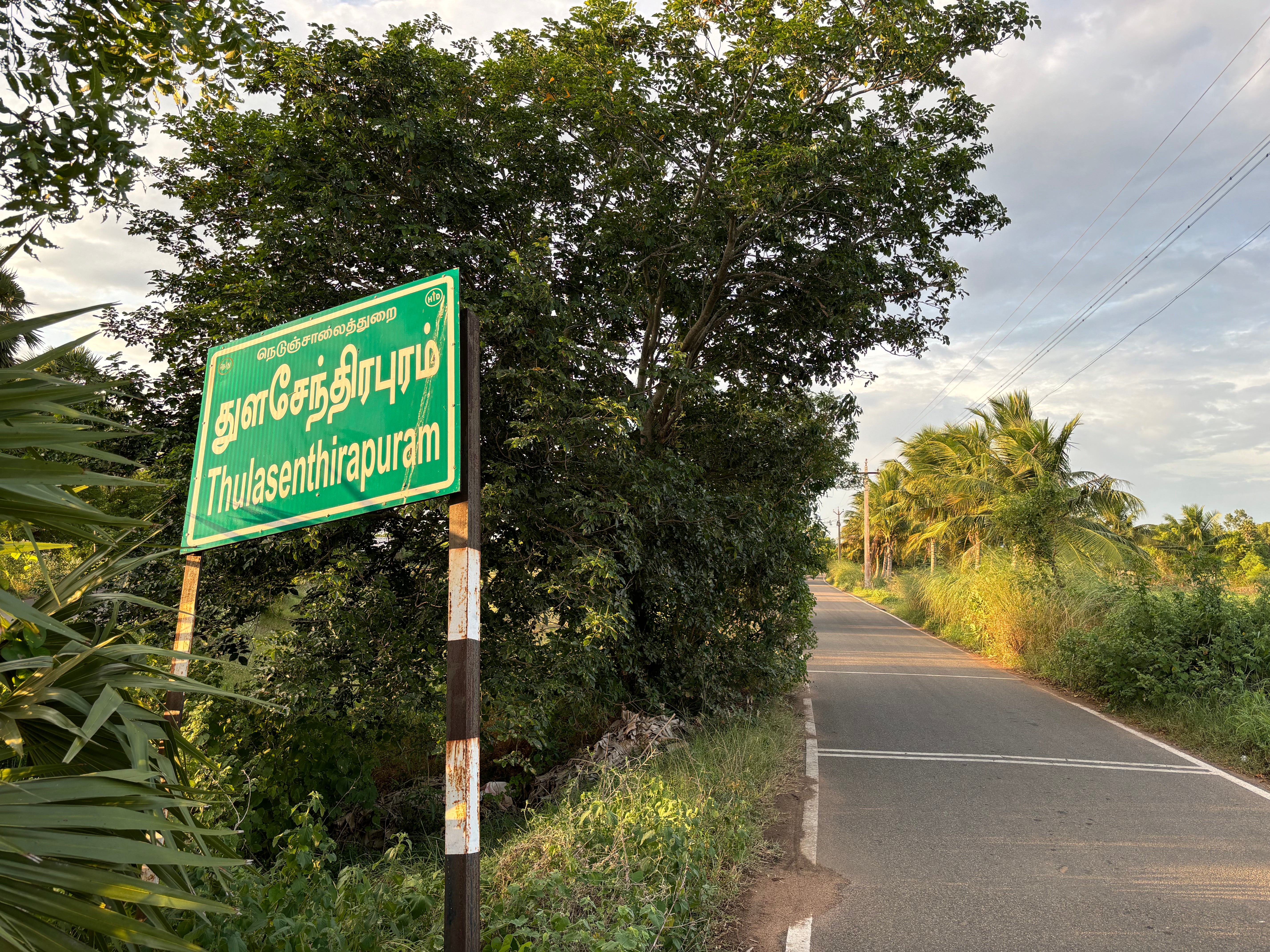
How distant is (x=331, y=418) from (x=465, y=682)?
48.1 inches

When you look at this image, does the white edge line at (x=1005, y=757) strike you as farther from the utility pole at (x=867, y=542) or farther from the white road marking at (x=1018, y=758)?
the utility pole at (x=867, y=542)

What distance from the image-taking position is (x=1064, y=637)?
12.8 m

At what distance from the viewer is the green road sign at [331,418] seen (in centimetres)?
294

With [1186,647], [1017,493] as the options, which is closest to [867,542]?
[1017,493]

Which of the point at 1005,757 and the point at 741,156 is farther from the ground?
the point at 741,156

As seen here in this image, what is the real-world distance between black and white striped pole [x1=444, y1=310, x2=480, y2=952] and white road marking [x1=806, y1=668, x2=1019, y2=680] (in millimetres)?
12084

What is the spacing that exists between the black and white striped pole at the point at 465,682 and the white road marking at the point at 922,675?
1208 cm

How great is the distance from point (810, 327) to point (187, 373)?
6855 millimetres

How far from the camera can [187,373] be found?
300 inches

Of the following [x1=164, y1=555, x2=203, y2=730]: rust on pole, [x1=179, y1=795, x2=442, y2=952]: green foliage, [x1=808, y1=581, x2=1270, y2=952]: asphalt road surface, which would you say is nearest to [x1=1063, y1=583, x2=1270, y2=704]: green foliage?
[x1=808, y1=581, x2=1270, y2=952]: asphalt road surface

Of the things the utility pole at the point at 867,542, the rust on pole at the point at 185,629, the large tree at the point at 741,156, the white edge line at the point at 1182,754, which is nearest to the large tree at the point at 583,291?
the large tree at the point at 741,156

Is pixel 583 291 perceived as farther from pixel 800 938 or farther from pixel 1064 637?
pixel 1064 637

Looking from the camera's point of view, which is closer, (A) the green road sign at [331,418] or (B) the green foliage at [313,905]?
(A) the green road sign at [331,418]

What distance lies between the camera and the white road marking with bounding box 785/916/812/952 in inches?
158
